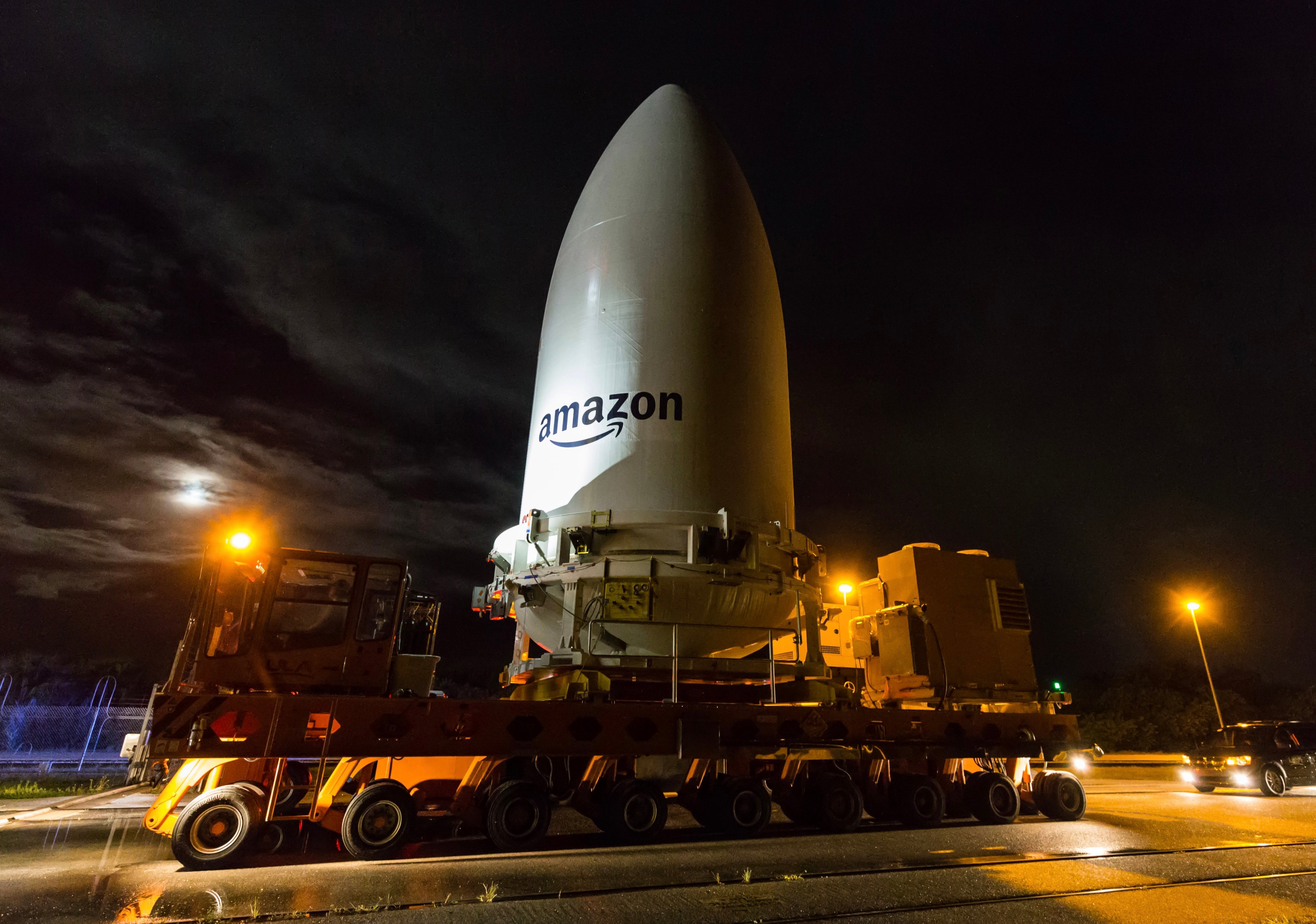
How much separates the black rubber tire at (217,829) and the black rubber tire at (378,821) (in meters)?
0.80

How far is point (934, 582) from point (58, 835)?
11273 mm

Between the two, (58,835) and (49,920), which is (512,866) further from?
(58,835)

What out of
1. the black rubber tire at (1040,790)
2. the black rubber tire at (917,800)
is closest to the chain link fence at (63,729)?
the black rubber tire at (917,800)

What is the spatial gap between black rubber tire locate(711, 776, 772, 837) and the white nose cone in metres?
3.06

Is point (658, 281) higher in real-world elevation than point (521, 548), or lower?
higher

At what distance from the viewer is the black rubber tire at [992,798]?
30.2 feet

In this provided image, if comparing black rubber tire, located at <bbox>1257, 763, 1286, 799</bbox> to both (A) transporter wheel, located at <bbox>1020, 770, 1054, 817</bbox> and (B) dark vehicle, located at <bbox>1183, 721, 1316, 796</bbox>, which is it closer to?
(B) dark vehicle, located at <bbox>1183, 721, 1316, 796</bbox>

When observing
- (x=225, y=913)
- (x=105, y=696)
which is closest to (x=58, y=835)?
(x=225, y=913)

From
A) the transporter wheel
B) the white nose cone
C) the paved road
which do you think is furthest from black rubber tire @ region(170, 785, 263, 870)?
the transporter wheel

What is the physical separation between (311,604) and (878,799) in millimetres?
7262

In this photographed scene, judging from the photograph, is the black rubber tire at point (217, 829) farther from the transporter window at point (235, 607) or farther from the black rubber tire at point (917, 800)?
the black rubber tire at point (917, 800)

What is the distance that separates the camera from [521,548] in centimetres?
876

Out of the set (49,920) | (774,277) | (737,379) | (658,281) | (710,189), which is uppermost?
(710,189)

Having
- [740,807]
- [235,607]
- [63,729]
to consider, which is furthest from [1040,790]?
[63,729]
